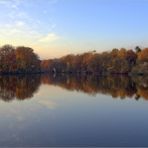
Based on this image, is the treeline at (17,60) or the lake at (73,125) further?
the treeline at (17,60)

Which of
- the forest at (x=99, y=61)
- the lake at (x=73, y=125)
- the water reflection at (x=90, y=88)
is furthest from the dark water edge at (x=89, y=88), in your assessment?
the forest at (x=99, y=61)

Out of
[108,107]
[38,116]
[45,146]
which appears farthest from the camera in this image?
[108,107]

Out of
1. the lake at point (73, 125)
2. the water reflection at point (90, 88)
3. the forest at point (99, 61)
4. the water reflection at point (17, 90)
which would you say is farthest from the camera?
the forest at point (99, 61)

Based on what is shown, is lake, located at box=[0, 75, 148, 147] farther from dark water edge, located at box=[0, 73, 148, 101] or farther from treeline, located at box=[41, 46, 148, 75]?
treeline, located at box=[41, 46, 148, 75]

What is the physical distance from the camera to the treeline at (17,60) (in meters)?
66.7

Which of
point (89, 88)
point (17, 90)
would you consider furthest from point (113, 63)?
point (17, 90)

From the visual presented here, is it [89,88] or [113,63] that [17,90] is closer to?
[89,88]

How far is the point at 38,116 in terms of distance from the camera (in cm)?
1356

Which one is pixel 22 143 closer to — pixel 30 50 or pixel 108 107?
pixel 108 107

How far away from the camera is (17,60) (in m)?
70.0

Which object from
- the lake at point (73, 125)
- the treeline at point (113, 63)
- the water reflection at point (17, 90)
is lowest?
the lake at point (73, 125)

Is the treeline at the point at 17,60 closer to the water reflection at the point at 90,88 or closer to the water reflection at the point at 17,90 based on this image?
the water reflection at the point at 90,88

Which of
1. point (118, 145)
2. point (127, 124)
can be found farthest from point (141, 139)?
point (127, 124)

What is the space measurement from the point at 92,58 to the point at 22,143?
7723 centimetres
